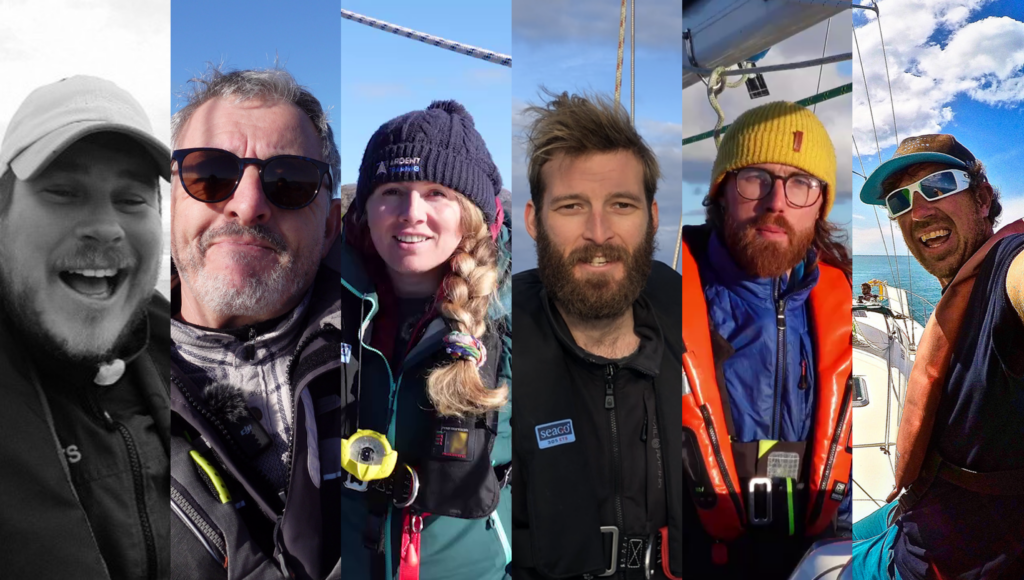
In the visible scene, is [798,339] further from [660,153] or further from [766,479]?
[660,153]

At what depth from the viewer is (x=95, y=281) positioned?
4.41 metres

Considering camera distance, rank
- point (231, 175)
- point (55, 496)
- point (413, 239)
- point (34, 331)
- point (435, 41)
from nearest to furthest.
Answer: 1. point (55, 496)
2. point (34, 331)
3. point (231, 175)
4. point (413, 239)
5. point (435, 41)

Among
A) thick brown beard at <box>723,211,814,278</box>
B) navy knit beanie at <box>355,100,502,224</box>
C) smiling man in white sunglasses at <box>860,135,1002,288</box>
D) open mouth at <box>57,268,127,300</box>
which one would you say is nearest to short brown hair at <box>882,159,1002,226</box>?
smiling man in white sunglasses at <box>860,135,1002,288</box>

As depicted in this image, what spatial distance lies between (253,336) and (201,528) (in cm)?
100

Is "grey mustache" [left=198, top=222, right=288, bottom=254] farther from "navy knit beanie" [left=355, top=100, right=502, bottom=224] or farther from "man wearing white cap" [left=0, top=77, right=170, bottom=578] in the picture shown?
"navy knit beanie" [left=355, top=100, right=502, bottom=224]

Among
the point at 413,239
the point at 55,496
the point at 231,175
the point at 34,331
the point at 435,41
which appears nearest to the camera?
the point at 55,496

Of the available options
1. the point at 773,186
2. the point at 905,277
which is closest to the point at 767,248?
the point at 773,186

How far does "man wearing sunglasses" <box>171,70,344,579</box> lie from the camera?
438cm

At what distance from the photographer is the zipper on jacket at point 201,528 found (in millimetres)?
4379

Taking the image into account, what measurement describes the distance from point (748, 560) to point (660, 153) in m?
2.15

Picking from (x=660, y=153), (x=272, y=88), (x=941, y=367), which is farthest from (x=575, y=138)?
(x=941, y=367)

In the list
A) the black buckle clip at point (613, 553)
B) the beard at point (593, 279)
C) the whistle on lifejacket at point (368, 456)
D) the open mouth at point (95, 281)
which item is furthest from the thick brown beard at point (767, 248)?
the open mouth at point (95, 281)

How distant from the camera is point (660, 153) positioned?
4.52m

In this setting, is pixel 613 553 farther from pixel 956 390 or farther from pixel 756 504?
pixel 956 390
